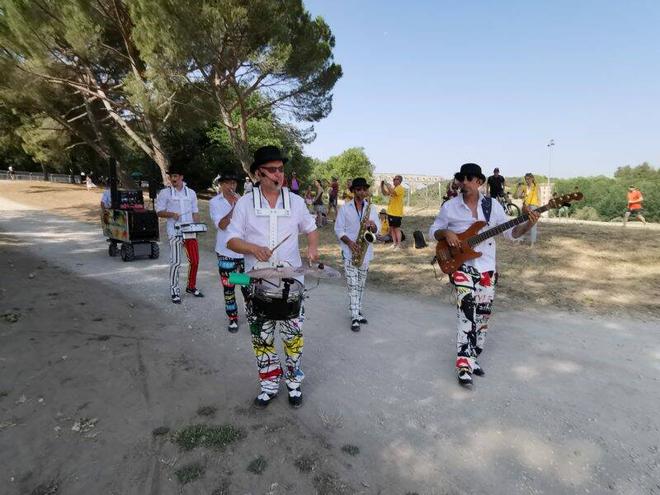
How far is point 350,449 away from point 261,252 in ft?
5.52

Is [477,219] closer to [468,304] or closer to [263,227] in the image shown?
[468,304]

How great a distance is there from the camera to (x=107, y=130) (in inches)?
1128

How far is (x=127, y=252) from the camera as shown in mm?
9766

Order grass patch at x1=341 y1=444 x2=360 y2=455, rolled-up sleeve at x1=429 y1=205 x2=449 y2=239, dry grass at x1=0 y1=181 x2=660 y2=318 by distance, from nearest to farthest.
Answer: grass patch at x1=341 y1=444 x2=360 y2=455 < rolled-up sleeve at x1=429 y1=205 x2=449 y2=239 < dry grass at x1=0 y1=181 x2=660 y2=318

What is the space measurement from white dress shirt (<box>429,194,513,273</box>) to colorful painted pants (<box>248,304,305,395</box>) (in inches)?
74.3

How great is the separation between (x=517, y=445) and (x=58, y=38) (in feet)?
77.7

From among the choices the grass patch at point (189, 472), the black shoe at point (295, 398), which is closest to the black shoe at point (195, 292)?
the black shoe at point (295, 398)

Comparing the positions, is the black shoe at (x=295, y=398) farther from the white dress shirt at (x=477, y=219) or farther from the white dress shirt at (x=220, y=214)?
the white dress shirt at (x=220, y=214)

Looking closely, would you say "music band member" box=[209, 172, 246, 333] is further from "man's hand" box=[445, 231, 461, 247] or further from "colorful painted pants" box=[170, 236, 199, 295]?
"man's hand" box=[445, 231, 461, 247]

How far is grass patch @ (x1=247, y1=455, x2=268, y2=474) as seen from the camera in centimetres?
283

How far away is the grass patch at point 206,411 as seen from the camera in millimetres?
3490

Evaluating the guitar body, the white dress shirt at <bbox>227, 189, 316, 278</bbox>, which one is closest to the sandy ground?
the guitar body

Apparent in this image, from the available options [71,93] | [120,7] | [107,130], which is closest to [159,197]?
[120,7]

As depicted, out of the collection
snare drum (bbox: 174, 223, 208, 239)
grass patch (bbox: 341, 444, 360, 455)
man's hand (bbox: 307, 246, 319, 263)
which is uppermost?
man's hand (bbox: 307, 246, 319, 263)
